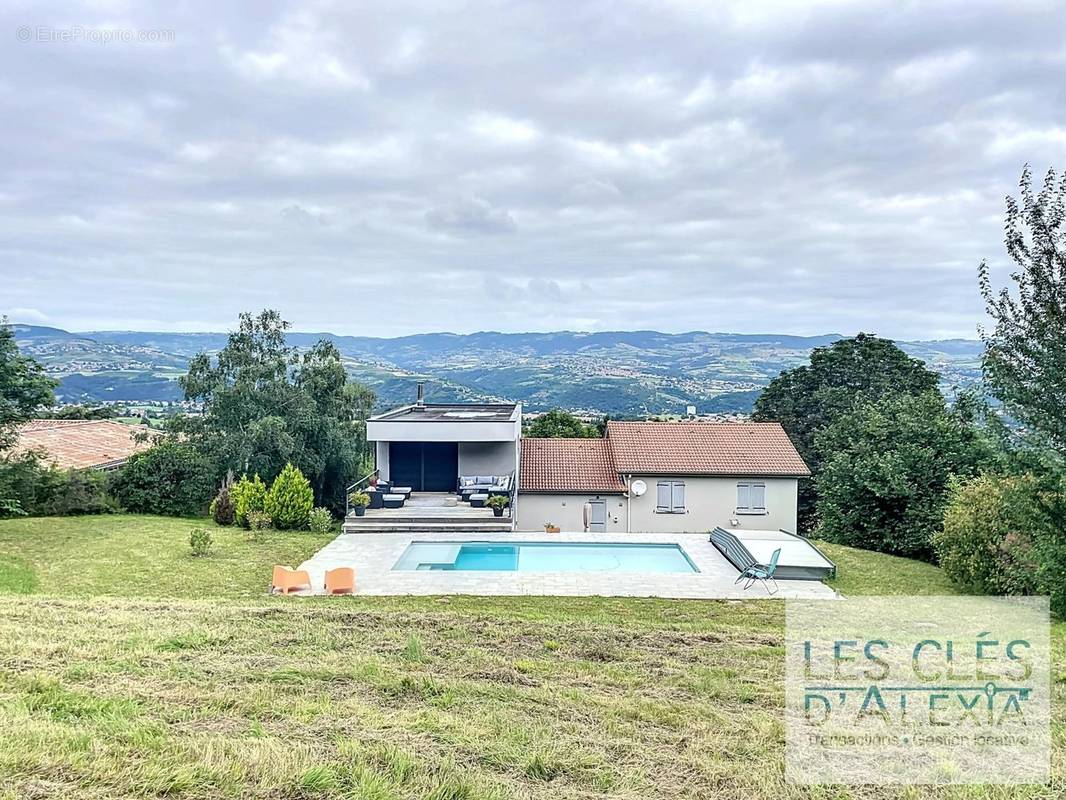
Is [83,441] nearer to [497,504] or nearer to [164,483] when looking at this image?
[164,483]

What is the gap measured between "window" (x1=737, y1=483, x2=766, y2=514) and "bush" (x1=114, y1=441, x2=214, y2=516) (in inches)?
680

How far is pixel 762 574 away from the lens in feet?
42.8

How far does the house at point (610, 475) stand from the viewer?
21750 millimetres

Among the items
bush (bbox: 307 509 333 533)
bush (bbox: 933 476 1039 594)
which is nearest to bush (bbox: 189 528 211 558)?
bush (bbox: 307 509 333 533)

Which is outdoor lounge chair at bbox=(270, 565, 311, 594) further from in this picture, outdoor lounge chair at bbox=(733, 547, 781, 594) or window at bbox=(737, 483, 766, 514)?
window at bbox=(737, 483, 766, 514)

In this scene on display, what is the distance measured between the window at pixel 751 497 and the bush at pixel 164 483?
56.7 feet

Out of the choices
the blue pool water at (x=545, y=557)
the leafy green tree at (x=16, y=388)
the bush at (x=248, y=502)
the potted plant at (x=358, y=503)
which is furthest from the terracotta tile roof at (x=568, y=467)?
the leafy green tree at (x=16, y=388)

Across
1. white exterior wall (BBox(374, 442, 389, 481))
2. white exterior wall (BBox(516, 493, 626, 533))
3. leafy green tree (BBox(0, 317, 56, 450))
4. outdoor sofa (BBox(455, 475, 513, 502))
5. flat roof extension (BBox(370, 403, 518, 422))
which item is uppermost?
leafy green tree (BBox(0, 317, 56, 450))

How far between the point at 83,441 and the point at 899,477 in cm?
3315

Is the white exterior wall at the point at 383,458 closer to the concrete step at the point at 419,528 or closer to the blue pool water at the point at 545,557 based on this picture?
the concrete step at the point at 419,528

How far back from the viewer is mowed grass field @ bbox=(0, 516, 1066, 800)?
12.3 feet

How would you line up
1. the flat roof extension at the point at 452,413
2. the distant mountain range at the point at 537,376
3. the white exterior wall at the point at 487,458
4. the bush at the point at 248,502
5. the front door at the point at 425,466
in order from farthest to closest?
the distant mountain range at the point at 537,376 < the front door at the point at 425,466 < the white exterior wall at the point at 487,458 < the flat roof extension at the point at 452,413 < the bush at the point at 248,502

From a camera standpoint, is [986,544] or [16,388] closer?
[986,544]

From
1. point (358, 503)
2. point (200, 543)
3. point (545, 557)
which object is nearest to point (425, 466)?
point (358, 503)
